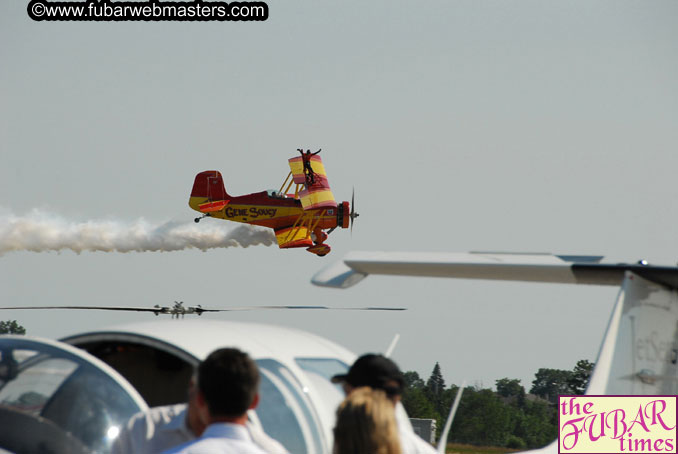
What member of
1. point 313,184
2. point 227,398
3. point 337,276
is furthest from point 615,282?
point 313,184

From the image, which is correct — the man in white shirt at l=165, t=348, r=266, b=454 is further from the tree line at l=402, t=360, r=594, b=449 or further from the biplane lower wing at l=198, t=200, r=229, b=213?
the tree line at l=402, t=360, r=594, b=449

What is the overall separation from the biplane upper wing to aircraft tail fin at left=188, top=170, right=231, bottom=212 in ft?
15.7

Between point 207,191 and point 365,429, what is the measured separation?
5205cm

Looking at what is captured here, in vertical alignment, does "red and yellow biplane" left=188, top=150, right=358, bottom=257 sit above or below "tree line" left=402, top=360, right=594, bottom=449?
above

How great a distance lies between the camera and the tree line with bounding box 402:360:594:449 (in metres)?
73.3

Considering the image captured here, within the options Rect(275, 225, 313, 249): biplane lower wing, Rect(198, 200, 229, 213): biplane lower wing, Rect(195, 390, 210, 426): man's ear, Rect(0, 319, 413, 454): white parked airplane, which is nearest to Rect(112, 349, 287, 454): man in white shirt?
Rect(195, 390, 210, 426): man's ear

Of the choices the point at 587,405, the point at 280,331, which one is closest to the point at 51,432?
the point at 280,331

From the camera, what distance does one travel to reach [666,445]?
709 centimetres

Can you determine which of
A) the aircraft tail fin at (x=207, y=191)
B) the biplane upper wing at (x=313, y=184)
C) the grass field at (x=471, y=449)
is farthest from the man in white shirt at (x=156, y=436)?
the grass field at (x=471, y=449)

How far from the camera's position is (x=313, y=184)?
165 feet

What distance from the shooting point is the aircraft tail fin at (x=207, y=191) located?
54.8m

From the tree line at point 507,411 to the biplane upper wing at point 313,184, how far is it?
2264 centimetres

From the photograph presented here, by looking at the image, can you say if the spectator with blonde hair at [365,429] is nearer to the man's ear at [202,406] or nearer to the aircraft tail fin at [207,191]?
the man's ear at [202,406]

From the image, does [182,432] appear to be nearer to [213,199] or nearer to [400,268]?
[400,268]
